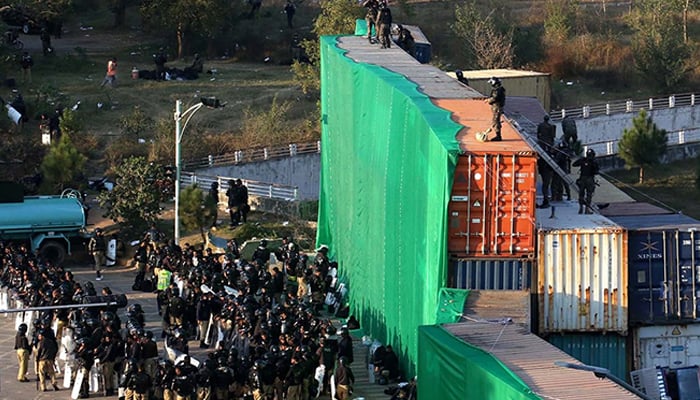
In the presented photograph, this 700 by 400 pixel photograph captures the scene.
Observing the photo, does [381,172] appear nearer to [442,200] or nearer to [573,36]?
[442,200]

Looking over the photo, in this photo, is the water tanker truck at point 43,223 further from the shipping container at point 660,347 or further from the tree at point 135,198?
the shipping container at point 660,347

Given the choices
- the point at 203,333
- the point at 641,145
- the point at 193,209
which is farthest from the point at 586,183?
the point at 641,145

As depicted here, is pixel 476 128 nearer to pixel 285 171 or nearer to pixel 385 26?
pixel 385 26

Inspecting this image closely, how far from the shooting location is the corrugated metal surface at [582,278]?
26.1m

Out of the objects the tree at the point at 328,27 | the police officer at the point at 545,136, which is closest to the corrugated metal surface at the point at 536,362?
the police officer at the point at 545,136

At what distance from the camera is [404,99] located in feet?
98.3

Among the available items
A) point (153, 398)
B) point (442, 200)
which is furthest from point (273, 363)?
point (442, 200)

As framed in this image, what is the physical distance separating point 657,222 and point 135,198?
17884 mm

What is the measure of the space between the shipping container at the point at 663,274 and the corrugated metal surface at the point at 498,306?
1759 mm

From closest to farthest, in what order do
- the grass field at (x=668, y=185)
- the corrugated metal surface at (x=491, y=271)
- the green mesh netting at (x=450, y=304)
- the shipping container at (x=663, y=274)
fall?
the green mesh netting at (x=450, y=304) < the corrugated metal surface at (x=491, y=271) < the shipping container at (x=663, y=274) < the grass field at (x=668, y=185)

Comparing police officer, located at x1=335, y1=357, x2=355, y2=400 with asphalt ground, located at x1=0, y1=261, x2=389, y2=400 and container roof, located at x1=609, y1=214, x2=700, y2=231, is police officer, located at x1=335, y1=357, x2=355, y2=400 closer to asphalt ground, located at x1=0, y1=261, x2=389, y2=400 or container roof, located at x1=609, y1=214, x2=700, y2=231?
asphalt ground, located at x1=0, y1=261, x2=389, y2=400

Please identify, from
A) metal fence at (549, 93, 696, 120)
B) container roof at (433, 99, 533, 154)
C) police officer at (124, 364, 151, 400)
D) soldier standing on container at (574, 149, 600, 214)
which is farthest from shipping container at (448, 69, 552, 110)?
police officer at (124, 364, 151, 400)

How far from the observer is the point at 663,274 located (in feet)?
86.4

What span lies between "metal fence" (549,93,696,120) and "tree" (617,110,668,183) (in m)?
3.10
